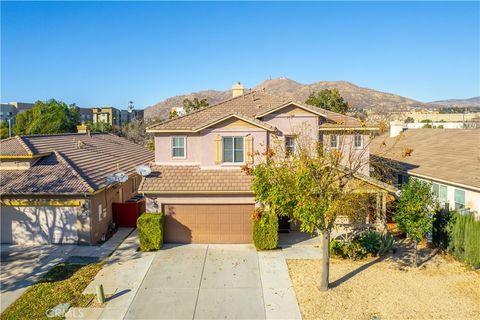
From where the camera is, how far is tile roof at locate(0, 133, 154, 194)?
66.1 ft

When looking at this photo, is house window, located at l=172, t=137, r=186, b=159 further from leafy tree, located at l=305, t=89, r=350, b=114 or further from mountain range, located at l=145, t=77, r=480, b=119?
mountain range, located at l=145, t=77, r=480, b=119

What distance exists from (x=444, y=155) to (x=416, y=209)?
943 cm

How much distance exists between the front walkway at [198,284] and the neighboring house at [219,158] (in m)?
1.20

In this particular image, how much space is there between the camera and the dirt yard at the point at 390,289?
38.9 feet

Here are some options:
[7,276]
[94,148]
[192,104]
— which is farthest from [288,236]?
[192,104]

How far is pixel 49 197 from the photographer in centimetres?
1794

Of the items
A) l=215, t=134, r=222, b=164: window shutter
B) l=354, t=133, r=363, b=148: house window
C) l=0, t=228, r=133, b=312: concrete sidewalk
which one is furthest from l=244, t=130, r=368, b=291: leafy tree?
l=0, t=228, r=133, b=312: concrete sidewalk

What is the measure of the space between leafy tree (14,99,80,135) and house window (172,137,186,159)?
36888 millimetres

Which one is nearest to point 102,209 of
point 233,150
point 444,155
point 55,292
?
point 55,292

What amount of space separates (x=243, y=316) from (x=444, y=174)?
13.9m

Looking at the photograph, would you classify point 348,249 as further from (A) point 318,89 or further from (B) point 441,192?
(A) point 318,89

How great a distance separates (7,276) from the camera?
14.7 m

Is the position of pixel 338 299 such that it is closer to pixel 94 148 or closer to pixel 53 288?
pixel 53 288

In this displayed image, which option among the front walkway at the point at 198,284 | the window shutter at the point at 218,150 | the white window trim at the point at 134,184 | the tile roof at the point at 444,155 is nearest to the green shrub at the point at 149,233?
the front walkway at the point at 198,284
